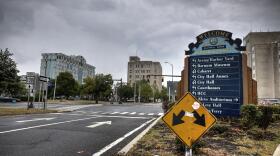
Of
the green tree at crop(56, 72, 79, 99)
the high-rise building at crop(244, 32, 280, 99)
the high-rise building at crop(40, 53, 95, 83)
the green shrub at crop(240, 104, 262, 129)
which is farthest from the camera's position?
the high-rise building at crop(40, 53, 95, 83)

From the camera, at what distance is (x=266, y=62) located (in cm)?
9700

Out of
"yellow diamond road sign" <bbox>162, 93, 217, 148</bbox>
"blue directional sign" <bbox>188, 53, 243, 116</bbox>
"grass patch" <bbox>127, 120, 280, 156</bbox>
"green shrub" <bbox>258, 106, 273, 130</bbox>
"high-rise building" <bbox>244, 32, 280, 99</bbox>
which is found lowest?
"grass patch" <bbox>127, 120, 280, 156</bbox>

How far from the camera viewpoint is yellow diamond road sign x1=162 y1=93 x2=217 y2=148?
201 inches

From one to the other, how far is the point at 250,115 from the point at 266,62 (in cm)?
9433

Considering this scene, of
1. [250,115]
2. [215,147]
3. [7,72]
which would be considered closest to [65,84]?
[7,72]

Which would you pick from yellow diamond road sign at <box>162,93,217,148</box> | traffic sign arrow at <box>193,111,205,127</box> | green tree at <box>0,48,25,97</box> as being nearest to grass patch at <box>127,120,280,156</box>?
yellow diamond road sign at <box>162,93,217,148</box>

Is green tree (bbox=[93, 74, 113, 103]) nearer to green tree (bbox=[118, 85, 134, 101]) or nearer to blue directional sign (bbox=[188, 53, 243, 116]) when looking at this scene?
green tree (bbox=[118, 85, 134, 101])

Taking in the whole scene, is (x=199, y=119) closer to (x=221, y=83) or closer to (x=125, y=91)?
(x=221, y=83)

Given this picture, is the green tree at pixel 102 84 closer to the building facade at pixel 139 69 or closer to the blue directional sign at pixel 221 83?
the blue directional sign at pixel 221 83

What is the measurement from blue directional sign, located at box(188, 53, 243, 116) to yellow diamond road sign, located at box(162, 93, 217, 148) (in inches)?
296

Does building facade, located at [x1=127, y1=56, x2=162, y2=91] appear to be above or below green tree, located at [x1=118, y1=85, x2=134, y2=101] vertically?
above

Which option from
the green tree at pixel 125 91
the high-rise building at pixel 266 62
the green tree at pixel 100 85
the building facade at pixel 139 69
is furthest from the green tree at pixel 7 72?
the building facade at pixel 139 69

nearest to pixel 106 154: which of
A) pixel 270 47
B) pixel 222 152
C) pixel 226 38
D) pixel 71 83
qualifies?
pixel 222 152

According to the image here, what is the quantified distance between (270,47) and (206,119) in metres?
102
